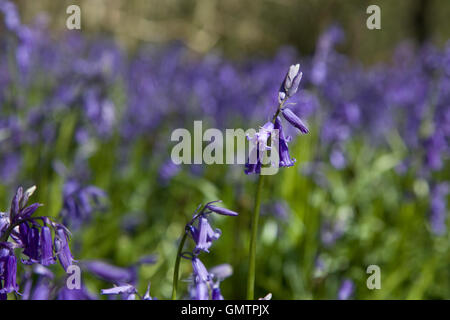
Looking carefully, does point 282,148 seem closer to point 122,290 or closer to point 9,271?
point 122,290

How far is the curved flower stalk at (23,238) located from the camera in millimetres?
1229

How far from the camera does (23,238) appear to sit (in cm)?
127

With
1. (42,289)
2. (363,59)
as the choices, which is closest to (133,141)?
(42,289)

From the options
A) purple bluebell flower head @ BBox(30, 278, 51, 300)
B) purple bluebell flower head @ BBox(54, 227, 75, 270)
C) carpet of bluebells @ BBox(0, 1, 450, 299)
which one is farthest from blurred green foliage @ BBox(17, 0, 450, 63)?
purple bluebell flower head @ BBox(54, 227, 75, 270)

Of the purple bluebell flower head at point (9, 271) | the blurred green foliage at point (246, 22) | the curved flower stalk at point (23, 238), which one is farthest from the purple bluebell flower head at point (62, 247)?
the blurred green foliage at point (246, 22)

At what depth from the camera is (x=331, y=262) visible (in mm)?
3254

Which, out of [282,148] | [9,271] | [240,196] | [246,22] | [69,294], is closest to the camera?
[9,271]

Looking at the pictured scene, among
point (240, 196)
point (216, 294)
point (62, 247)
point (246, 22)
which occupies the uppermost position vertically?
point (246, 22)

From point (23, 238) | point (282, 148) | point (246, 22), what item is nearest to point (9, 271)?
point (23, 238)

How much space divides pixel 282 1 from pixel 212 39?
7.80ft

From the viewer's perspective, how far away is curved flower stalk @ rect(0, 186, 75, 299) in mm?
1229

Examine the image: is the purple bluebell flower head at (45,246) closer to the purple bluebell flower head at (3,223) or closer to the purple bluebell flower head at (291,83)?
the purple bluebell flower head at (3,223)

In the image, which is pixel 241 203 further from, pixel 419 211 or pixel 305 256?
pixel 419 211
